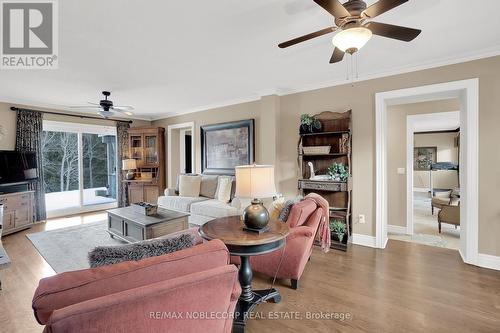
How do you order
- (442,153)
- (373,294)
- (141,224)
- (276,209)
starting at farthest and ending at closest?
(442,153) → (141,224) → (276,209) → (373,294)

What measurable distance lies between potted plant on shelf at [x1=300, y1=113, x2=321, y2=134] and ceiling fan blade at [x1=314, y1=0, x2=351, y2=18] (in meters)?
2.32

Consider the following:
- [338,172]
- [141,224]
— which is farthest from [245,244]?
[338,172]

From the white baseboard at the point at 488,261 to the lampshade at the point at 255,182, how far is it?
2948mm

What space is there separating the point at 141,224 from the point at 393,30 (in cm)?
343

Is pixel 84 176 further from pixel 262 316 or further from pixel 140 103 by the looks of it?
pixel 262 316

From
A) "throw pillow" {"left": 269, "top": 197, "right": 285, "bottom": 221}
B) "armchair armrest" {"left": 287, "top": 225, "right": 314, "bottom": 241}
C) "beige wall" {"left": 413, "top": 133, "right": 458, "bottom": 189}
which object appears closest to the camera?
"armchair armrest" {"left": 287, "top": 225, "right": 314, "bottom": 241}

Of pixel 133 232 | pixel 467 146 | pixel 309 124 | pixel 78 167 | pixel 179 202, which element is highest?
pixel 309 124

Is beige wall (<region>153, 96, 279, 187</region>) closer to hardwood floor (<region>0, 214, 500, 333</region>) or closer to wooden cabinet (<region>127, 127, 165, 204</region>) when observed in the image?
wooden cabinet (<region>127, 127, 165, 204</region>)

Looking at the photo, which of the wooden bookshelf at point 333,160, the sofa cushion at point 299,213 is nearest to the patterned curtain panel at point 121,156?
the wooden bookshelf at point 333,160

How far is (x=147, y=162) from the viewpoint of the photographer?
6.69 meters

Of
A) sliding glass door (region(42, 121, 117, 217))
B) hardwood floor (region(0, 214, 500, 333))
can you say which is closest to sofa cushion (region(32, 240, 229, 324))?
hardwood floor (region(0, 214, 500, 333))

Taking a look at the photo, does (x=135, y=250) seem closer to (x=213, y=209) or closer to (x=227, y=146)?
(x=213, y=209)

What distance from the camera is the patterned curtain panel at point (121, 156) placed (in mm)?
6508

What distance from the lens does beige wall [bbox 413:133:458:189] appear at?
8.72 meters
